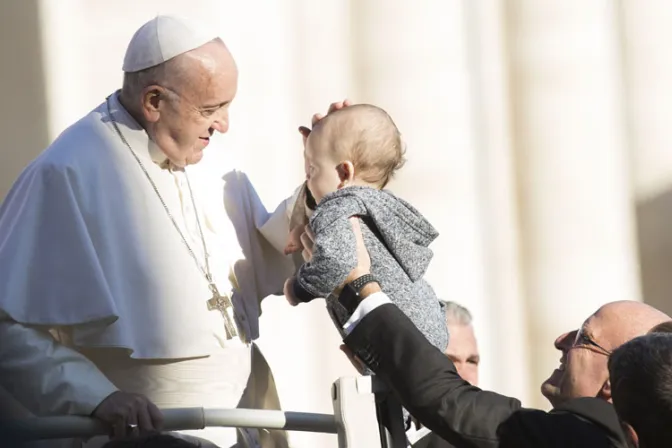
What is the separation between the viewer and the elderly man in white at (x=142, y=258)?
4250 millimetres

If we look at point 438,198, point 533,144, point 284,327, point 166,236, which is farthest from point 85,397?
point 533,144

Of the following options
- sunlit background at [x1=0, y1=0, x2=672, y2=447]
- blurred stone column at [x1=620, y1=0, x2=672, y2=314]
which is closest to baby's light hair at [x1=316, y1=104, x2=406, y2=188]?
sunlit background at [x1=0, y1=0, x2=672, y2=447]

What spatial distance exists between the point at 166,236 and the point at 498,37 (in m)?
2.44

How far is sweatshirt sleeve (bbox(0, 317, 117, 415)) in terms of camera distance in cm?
412

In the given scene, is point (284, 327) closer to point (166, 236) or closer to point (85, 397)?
point (166, 236)

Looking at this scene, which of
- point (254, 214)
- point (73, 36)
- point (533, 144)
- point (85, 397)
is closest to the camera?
point (85, 397)

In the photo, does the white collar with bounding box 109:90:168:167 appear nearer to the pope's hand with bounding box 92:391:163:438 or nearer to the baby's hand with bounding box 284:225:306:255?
the baby's hand with bounding box 284:225:306:255

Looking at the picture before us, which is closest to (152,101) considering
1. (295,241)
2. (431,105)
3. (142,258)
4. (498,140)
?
(142,258)

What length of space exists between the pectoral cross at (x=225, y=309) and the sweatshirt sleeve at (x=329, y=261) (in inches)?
22.5

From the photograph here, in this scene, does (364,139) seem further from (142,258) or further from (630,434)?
(630,434)

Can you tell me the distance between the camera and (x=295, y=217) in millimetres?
4566

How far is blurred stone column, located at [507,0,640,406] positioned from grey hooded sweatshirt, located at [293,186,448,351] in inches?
89.3

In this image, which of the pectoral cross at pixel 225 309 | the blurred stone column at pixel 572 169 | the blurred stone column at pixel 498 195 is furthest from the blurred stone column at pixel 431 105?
the pectoral cross at pixel 225 309

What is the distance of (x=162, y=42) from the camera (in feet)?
14.6
